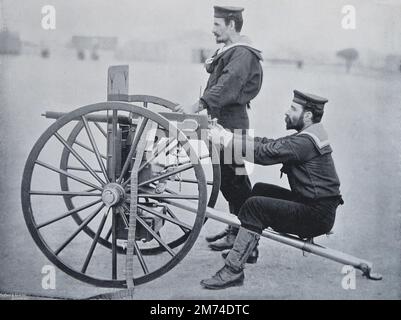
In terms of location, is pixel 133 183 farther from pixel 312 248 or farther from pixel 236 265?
pixel 312 248

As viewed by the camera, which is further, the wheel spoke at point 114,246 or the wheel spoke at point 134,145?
the wheel spoke at point 114,246

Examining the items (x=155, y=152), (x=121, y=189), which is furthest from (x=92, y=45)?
(x=121, y=189)

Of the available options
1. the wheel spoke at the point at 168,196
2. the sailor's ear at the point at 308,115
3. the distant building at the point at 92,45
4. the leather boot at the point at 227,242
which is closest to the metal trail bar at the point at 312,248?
the wheel spoke at the point at 168,196

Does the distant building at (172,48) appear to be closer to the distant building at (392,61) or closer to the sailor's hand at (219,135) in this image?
the sailor's hand at (219,135)

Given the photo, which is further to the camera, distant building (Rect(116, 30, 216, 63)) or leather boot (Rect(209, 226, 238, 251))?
leather boot (Rect(209, 226, 238, 251))

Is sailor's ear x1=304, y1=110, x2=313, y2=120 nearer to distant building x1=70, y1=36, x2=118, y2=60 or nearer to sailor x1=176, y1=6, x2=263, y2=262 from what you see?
sailor x1=176, y1=6, x2=263, y2=262

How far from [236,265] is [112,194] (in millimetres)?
943

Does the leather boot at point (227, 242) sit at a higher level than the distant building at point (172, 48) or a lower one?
lower

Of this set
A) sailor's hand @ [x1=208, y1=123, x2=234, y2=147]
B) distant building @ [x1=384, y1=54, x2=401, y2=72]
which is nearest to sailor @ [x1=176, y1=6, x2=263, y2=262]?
sailor's hand @ [x1=208, y1=123, x2=234, y2=147]

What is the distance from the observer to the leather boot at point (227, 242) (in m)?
4.32

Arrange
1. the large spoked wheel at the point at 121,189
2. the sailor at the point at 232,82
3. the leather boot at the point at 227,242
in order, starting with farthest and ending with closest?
the leather boot at the point at 227,242 < the sailor at the point at 232,82 < the large spoked wheel at the point at 121,189

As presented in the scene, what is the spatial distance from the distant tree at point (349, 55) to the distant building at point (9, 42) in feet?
7.20

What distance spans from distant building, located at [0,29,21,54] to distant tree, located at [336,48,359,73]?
220 centimetres

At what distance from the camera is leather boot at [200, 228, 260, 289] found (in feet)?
12.1
